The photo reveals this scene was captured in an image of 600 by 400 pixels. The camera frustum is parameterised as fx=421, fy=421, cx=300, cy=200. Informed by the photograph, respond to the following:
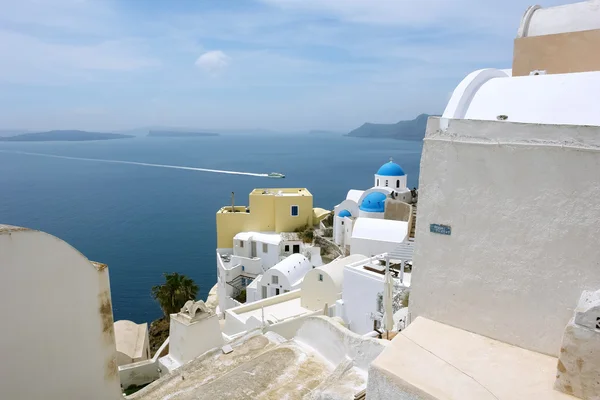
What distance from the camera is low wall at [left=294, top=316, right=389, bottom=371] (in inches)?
273

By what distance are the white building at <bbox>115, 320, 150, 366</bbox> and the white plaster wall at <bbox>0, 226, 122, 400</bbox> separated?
1243 cm

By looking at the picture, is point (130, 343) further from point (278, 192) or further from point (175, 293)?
point (278, 192)

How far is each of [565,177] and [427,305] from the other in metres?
2.79

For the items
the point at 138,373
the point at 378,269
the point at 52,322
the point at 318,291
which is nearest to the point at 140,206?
the point at 318,291

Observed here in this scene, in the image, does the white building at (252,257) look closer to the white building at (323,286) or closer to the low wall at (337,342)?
the white building at (323,286)

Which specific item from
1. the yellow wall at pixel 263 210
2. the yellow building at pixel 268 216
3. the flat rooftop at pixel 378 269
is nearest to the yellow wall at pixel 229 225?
the yellow building at pixel 268 216

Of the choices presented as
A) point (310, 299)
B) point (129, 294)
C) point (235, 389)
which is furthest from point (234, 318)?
point (129, 294)

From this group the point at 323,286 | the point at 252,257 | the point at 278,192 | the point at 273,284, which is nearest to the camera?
the point at 323,286

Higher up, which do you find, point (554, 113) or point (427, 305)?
point (554, 113)

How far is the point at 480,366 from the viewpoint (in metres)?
5.41

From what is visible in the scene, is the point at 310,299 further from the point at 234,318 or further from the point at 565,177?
the point at 565,177

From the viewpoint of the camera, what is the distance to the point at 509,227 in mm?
5672

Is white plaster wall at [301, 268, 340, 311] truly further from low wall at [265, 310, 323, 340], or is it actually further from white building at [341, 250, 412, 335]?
low wall at [265, 310, 323, 340]

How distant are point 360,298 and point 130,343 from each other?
1033 centimetres
